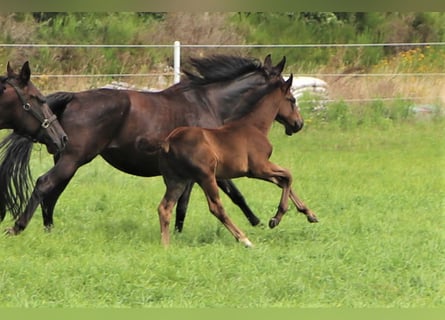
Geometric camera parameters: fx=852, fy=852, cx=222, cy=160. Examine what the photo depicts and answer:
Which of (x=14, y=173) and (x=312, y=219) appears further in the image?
(x=14, y=173)

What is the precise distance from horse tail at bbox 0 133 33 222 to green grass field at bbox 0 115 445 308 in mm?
246

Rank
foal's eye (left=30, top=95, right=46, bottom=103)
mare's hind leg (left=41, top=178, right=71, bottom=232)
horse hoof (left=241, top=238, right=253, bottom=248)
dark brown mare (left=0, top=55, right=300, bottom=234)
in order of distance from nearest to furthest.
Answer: horse hoof (left=241, top=238, right=253, bottom=248), foal's eye (left=30, top=95, right=46, bottom=103), dark brown mare (left=0, top=55, right=300, bottom=234), mare's hind leg (left=41, top=178, right=71, bottom=232)

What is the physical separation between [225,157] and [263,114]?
66 cm

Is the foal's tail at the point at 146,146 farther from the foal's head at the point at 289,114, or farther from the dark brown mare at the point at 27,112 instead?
the foal's head at the point at 289,114

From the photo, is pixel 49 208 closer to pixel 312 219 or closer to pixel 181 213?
pixel 181 213

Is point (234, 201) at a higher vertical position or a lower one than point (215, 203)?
lower

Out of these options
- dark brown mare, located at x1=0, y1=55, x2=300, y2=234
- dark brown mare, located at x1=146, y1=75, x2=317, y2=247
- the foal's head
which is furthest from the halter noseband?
the foal's head

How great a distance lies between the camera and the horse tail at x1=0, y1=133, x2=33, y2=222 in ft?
22.1

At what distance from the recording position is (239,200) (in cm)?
708

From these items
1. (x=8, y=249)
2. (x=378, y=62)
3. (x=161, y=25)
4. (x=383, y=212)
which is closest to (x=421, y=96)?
(x=378, y=62)

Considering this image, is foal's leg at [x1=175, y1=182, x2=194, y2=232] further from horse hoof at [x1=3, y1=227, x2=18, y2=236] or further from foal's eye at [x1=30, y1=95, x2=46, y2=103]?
foal's eye at [x1=30, y1=95, x2=46, y2=103]

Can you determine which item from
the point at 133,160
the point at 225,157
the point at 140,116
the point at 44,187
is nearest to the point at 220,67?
the point at 140,116

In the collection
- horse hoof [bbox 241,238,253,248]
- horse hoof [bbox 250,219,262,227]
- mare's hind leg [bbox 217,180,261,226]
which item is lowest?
horse hoof [bbox 250,219,262,227]

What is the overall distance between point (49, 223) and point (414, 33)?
10.6m
